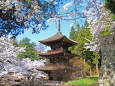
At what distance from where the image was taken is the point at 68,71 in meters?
16.9

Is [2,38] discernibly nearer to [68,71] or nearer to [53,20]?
[53,20]

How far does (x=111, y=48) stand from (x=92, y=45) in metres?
3.83

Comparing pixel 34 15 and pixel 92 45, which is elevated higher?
pixel 34 15

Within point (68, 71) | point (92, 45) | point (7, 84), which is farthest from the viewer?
point (68, 71)

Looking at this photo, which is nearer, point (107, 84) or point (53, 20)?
point (53, 20)

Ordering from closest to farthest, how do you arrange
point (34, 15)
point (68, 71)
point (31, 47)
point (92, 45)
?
point (34, 15), point (92, 45), point (68, 71), point (31, 47)

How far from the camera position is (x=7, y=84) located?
6.66 metres

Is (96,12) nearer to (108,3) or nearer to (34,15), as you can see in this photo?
(108,3)

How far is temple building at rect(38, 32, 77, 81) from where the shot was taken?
16.2 m

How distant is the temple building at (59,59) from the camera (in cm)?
1625

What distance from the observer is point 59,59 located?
1725 centimetres

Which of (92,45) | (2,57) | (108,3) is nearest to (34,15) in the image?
(2,57)

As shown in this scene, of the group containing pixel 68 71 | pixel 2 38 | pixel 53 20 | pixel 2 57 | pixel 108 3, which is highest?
pixel 108 3

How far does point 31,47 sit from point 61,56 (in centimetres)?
2449
